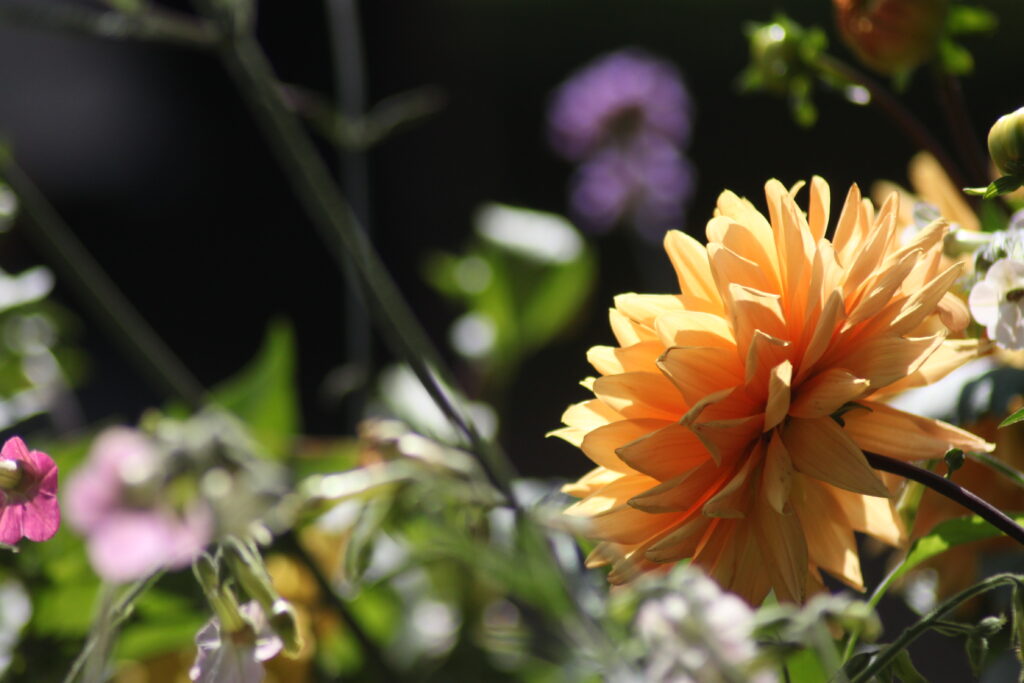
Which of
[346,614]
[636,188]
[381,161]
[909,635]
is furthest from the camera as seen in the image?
[381,161]

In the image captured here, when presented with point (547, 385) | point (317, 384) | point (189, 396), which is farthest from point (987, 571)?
point (317, 384)

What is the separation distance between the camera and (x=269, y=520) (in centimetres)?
19

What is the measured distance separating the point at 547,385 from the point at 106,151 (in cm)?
141

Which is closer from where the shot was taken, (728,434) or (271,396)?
(728,434)

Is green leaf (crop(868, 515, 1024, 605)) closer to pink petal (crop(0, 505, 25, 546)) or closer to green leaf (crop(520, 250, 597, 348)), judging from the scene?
pink petal (crop(0, 505, 25, 546))

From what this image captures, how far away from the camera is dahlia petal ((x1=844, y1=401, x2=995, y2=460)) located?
157 millimetres

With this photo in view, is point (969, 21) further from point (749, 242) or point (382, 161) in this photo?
point (382, 161)

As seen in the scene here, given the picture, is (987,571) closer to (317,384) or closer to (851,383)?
(851,383)

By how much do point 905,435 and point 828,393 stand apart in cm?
1

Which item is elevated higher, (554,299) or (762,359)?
(762,359)

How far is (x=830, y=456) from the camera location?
0.16 metres

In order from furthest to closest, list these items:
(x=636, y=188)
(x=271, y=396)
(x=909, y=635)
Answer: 1. (x=636, y=188)
2. (x=271, y=396)
3. (x=909, y=635)

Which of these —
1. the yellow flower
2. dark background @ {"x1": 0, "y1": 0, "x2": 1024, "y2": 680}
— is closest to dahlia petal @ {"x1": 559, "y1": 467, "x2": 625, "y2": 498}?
the yellow flower

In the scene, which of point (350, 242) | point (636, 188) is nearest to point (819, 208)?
point (350, 242)
